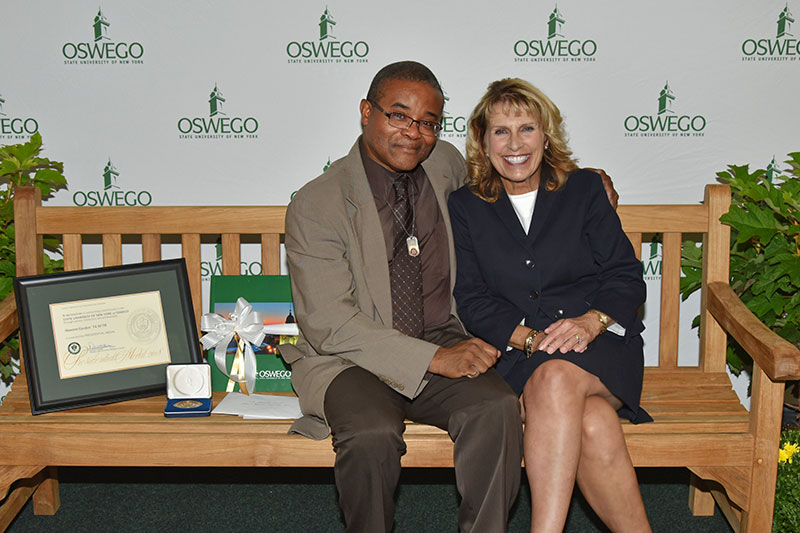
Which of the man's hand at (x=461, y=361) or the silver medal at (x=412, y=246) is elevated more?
the silver medal at (x=412, y=246)

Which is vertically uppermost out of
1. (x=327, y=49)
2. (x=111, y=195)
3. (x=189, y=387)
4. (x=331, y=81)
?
(x=327, y=49)

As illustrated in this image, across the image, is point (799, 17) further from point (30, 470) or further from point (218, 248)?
point (30, 470)

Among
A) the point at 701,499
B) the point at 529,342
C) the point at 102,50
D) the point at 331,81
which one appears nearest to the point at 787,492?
the point at 701,499

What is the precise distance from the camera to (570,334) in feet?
6.86

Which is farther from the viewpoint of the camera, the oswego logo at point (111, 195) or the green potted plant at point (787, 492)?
the oswego logo at point (111, 195)

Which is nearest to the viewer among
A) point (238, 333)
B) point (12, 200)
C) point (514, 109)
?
point (514, 109)

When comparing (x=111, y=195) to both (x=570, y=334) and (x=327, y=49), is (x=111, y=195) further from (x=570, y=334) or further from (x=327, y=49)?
(x=570, y=334)

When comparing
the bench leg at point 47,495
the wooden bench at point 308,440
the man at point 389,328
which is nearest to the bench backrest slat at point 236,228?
the wooden bench at point 308,440

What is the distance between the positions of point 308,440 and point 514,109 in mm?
1067

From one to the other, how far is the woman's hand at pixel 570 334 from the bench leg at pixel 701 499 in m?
0.82

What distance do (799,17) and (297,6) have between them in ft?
6.18

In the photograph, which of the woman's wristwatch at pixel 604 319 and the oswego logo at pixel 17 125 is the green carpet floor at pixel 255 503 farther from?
the oswego logo at pixel 17 125

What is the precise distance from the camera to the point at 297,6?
9.56ft

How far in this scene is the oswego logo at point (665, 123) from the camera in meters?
2.97
